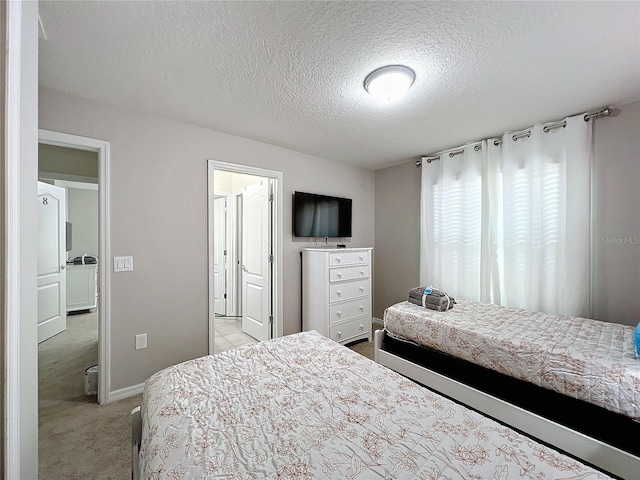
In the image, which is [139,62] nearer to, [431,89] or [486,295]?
[431,89]

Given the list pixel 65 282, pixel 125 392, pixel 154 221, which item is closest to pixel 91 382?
pixel 125 392

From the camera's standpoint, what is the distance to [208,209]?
2631 millimetres

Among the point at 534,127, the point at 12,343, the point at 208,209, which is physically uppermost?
the point at 534,127

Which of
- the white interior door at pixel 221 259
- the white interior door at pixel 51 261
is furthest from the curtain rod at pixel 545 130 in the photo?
the white interior door at pixel 51 261

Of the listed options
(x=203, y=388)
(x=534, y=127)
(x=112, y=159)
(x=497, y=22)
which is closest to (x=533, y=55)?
(x=497, y=22)

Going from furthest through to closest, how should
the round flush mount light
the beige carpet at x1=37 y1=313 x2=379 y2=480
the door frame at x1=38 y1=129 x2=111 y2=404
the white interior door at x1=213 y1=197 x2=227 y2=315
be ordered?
the white interior door at x1=213 y1=197 x2=227 y2=315 → the door frame at x1=38 y1=129 x2=111 y2=404 → the round flush mount light → the beige carpet at x1=37 y1=313 x2=379 y2=480

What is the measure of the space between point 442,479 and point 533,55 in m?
2.21

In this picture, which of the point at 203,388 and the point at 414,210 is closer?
the point at 203,388

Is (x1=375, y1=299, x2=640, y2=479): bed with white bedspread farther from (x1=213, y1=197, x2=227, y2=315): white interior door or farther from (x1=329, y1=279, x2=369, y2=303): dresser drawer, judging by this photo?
(x1=213, y1=197, x2=227, y2=315): white interior door

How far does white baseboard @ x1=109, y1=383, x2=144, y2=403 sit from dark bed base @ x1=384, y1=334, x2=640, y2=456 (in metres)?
2.43

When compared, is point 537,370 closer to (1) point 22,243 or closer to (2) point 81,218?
(1) point 22,243

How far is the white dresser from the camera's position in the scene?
9.94 feet

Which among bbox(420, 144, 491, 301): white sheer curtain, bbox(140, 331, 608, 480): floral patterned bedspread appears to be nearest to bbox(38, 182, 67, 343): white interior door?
bbox(140, 331, 608, 480): floral patterned bedspread

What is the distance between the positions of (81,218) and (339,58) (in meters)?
6.26
